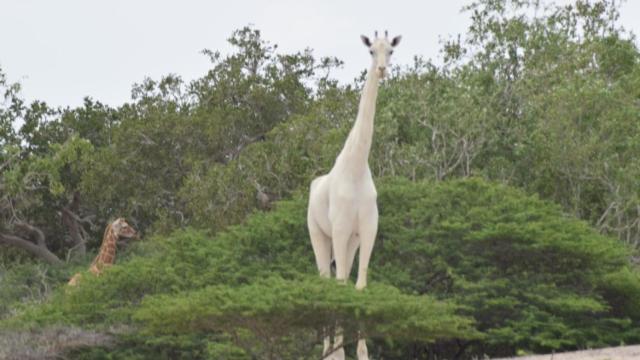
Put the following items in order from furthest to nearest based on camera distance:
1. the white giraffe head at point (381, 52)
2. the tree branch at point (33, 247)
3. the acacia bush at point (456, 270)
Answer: the tree branch at point (33, 247), the acacia bush at point (456, 270), the white giraffe head at point (381, 52)

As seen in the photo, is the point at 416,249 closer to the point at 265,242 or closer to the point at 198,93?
the point at 265,242

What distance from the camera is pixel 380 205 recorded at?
1844 cm

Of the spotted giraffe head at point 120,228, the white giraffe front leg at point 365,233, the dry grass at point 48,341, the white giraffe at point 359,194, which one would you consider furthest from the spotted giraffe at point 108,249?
the white giraffe front leg at point 365,233

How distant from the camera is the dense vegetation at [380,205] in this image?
1460 centimetres

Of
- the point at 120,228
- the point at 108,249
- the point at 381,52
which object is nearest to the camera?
the point at 381,52

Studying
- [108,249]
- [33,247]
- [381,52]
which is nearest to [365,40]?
[381,52]

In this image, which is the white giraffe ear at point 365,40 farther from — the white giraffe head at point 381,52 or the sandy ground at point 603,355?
the sandy ground at point 603,355

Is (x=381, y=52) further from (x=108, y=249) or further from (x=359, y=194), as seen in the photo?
(x=108, y=249)

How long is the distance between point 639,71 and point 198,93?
11.5 meters

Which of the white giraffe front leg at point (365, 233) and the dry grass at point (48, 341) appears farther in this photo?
the dry grass at point (48, 341)

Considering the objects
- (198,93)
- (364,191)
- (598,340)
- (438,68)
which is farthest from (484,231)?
(198,93)

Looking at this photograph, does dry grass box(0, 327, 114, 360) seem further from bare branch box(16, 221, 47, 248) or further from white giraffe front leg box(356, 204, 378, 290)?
bare branch box(16, 221, 47, 248)

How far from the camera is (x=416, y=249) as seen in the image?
1709cm

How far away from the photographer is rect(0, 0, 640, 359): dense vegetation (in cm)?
1460
